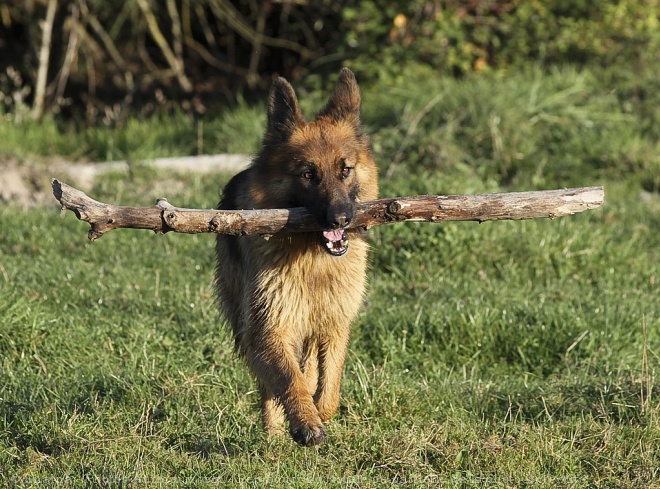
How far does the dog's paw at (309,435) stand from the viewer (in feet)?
15.0

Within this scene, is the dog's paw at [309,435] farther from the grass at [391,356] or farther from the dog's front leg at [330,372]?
the dog's front leg at [330,372]

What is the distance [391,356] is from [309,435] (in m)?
1.71

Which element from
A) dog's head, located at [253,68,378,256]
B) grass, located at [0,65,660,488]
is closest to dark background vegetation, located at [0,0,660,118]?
grass, located at [0,65,660,488]

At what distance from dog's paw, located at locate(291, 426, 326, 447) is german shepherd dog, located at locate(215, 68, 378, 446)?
0.24 metres

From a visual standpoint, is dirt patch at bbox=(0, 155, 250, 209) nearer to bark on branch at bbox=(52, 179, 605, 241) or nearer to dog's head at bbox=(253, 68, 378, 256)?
dog's head at bbox=(253, 68, 378, 256)

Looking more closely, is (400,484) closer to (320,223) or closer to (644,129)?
(320,223)

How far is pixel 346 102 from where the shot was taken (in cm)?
568

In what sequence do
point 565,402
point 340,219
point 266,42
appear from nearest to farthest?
point 340,219
point 565,402
point 266,42

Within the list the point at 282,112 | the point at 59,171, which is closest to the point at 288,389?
the point at 282,112

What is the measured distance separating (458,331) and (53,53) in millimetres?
11152

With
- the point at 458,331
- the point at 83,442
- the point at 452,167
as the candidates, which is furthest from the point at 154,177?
the point at 83,442

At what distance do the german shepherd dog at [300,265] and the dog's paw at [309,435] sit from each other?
0.24 m

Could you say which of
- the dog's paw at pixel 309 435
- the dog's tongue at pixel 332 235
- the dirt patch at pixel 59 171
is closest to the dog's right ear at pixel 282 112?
the dog's tongue at pixel 332 235

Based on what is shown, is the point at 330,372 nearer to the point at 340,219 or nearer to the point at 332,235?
the point at 332,235
